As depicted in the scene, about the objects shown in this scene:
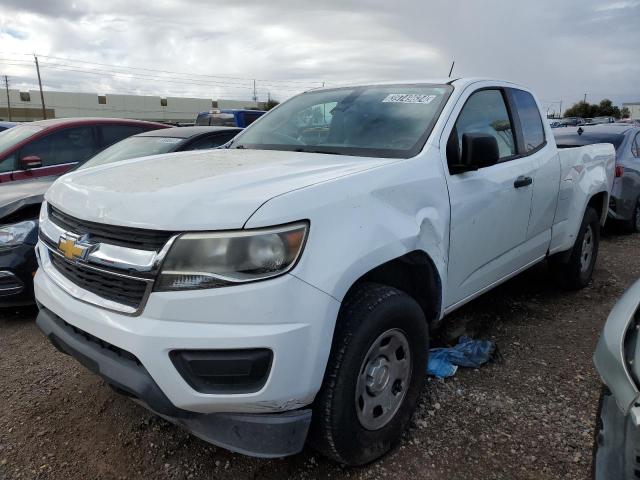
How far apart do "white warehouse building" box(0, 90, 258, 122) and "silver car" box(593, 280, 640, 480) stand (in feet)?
181

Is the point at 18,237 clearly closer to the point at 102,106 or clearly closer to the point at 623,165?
the point at 623,165

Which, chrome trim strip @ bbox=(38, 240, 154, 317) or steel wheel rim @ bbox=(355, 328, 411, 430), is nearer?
chrome trim strip @ bbox=(38, 240, 154, 317)

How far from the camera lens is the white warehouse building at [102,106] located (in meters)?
52.8

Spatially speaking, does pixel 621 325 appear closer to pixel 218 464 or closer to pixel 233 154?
pixel 218 464

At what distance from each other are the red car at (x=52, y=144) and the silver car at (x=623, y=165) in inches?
229

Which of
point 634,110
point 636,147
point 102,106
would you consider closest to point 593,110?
point 634,110

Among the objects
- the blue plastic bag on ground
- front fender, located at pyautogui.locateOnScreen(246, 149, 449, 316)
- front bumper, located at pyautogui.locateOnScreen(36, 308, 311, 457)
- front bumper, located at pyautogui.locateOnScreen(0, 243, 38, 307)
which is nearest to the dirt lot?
the blue plastic bag on ground

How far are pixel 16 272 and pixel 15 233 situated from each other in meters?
0.30

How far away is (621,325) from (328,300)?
3.10ft

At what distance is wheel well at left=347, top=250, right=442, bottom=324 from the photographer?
96.8 inches

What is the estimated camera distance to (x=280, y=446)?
1.91 meters

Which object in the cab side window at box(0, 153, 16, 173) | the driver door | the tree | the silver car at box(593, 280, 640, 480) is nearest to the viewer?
the silver car at box(593, 280, 640, 480)

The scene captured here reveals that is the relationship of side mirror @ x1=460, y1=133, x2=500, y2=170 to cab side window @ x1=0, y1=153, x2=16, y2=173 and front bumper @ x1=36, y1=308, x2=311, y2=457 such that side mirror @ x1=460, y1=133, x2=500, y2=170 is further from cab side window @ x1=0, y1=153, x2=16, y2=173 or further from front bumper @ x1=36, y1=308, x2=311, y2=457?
cab side window @ x1=0, y1=153, x2=16, y2=173

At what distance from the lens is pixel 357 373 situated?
207cm
